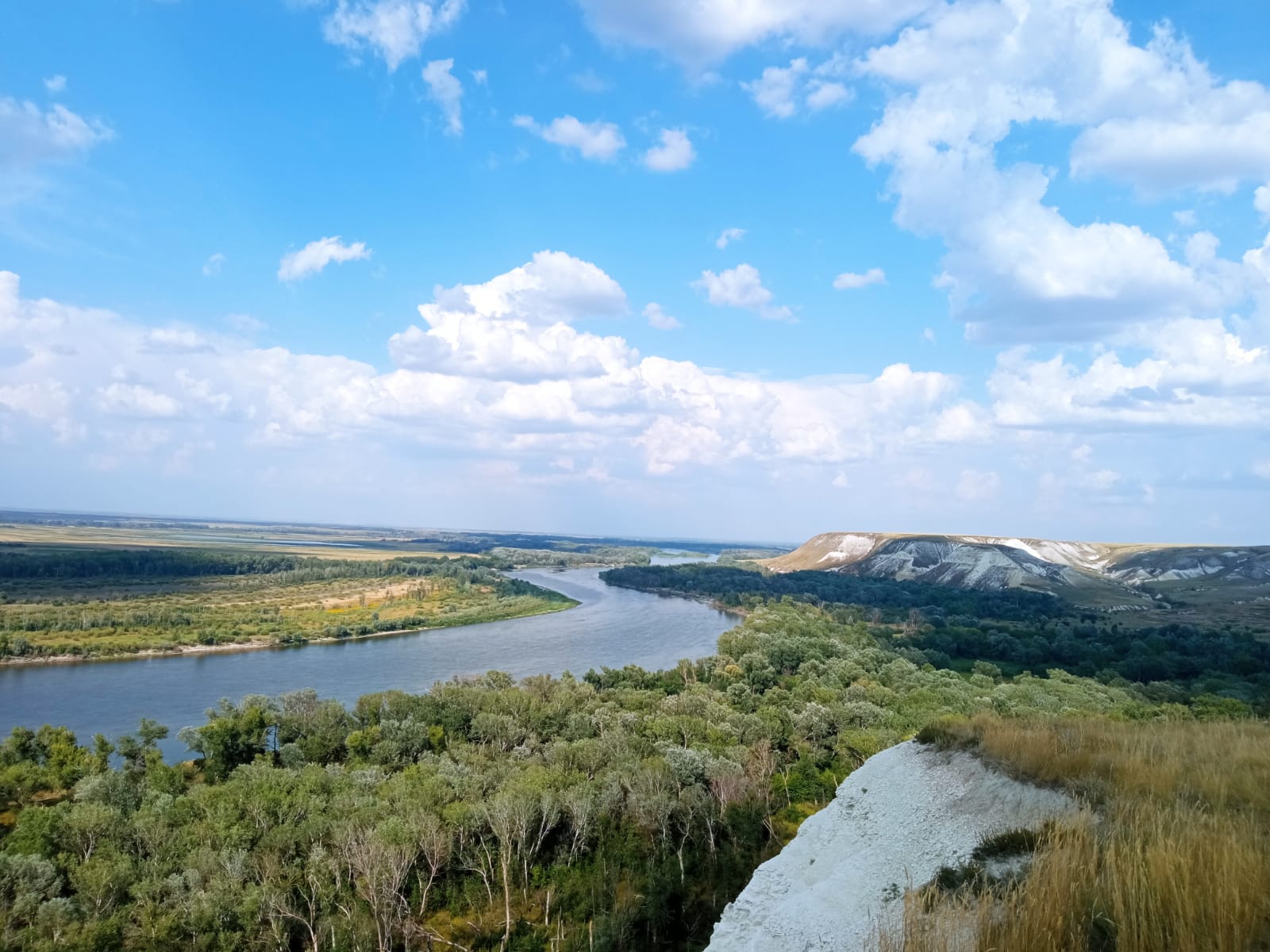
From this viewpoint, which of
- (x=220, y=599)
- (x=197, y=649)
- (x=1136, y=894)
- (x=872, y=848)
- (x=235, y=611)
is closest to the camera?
(x=1136, y=894)

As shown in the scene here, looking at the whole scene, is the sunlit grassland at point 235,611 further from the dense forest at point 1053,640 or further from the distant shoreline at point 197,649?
the dense forest at point 1053,640

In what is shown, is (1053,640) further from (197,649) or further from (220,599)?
(220,599)

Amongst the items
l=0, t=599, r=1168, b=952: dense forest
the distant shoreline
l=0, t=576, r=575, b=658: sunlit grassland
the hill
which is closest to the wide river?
the distant shoreline

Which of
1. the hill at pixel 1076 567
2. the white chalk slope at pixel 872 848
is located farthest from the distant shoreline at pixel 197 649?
the hill at pixel 1076 567

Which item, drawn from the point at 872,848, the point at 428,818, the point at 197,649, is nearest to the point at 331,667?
the point at 197,649

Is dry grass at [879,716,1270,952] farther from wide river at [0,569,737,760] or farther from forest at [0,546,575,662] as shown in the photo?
forest at [0,546,575,662]

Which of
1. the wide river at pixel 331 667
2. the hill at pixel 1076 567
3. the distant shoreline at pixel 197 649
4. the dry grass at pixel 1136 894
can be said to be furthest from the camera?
the hill at pixel 1076 567
